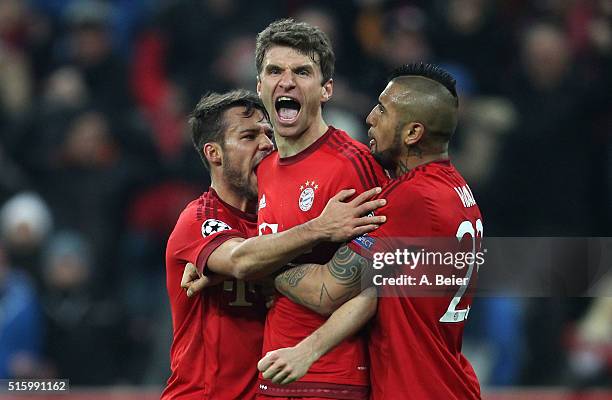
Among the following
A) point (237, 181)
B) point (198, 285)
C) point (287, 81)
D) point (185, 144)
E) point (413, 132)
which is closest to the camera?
point (413, 132)

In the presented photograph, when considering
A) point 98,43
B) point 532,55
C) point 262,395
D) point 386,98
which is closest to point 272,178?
point 386,98

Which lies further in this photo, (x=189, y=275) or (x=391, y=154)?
(x=189, y=275)

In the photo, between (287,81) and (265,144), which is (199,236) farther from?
(287,81)

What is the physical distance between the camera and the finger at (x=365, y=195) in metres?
4.75

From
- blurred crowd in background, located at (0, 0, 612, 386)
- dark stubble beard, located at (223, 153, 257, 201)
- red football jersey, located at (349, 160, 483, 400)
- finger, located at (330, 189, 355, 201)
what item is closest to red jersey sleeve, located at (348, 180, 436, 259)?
red football jersey, located at (349, 160, 483, 400)

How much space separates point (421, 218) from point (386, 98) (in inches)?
22.8

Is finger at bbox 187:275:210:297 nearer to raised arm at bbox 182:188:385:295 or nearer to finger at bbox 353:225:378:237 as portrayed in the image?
raised arm at bbox 182:188:385:295

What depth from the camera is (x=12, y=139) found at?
9.71 m

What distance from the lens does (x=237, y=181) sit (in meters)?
5.46

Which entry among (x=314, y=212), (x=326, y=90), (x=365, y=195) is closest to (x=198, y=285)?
(x=314, y=212)

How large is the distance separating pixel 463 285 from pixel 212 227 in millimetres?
1166

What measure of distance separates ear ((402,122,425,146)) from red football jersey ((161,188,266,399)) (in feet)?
2.98

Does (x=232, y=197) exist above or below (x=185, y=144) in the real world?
below

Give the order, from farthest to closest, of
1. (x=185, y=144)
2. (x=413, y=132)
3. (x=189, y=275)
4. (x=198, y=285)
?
(x=185, y=144) → (x=189, y=275) → (x=198, y=285) → (x=413, y=132)
